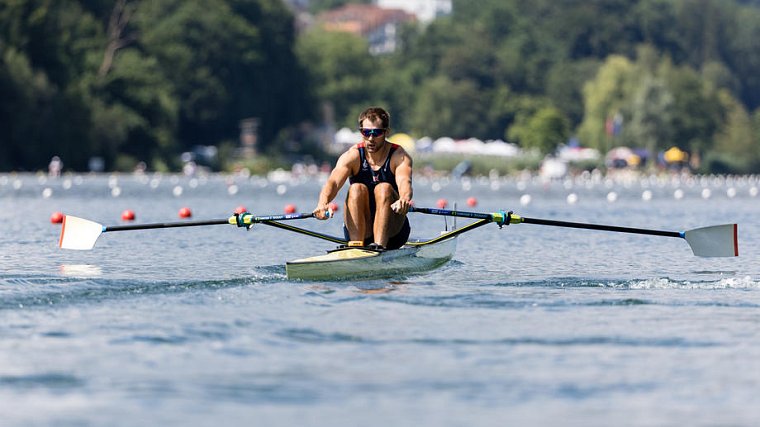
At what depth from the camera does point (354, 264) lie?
15.9m

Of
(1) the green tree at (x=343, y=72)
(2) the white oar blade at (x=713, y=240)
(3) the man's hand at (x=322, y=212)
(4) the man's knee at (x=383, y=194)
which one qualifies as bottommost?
(2) the white oar blade at (x=713, y=240)

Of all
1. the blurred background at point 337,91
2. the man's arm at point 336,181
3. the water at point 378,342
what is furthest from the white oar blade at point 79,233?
the blurred background at point 337,91

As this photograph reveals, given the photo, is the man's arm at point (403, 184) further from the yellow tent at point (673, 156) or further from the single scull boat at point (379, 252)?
the yellow tent at point (673, 156)

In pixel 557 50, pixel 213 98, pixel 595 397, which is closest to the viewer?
pixel 595 397

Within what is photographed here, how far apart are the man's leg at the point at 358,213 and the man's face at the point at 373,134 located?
0.44 metres

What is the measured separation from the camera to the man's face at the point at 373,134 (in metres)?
16.3

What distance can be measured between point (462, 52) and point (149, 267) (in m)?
148

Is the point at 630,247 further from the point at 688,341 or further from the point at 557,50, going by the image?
the point at 557,50

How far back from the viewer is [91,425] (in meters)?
9.07

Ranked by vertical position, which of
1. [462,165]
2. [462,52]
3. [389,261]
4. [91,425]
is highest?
[462,52]

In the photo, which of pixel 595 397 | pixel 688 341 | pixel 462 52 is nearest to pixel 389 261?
pixel 688 341

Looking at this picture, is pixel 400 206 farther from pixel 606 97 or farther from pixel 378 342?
pixel 606 97

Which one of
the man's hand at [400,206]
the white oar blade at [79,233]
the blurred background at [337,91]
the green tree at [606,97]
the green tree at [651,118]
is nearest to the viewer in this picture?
the man's hand at [400,206]

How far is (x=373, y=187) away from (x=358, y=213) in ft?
1.34
